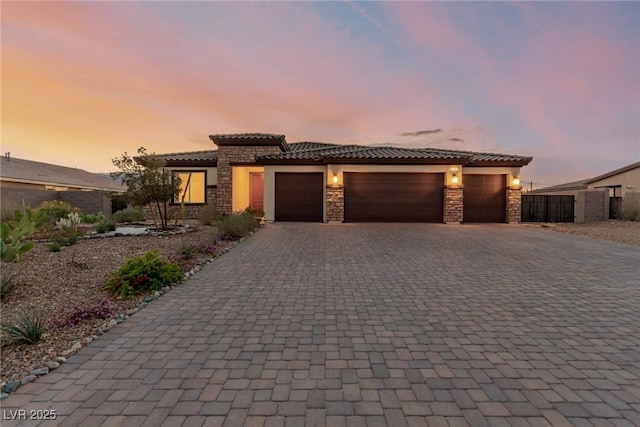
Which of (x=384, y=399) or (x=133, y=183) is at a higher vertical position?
(x=133, y=183)

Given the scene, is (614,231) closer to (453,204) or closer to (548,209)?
(548,209)

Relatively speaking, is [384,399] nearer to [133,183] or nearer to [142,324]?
[142,324]

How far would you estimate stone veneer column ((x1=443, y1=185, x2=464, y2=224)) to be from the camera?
15.5 meters

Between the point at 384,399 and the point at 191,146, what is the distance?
25832 millimetres

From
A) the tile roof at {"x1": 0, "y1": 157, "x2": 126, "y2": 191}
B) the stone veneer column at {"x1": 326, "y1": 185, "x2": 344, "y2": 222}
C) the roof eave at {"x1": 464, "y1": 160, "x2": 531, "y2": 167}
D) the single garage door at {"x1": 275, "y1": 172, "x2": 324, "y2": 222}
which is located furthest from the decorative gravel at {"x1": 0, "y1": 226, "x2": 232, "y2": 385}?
the tile roof at {"x1": 0, "y1": 157, "x2": 126, "y2": 191}

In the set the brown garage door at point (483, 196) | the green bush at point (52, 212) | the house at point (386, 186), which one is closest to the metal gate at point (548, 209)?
the house at point (386, 186)

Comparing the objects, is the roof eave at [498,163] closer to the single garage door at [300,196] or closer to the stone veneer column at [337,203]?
the stone veneer column at [337,203]

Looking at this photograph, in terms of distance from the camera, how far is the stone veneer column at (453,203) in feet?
50.9

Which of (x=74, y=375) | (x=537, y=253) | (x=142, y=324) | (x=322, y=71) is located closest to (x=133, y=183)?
(x=142, y=324)

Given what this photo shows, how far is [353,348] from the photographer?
3105 mm

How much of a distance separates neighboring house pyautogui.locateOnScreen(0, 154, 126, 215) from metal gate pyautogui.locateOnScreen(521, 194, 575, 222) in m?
22.1

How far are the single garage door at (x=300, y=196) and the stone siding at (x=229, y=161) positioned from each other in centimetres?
223

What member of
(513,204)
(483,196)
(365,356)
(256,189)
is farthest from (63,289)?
(513,204)

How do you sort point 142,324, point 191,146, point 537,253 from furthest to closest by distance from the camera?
point 191,146 < point 537,253 < point 142,324
